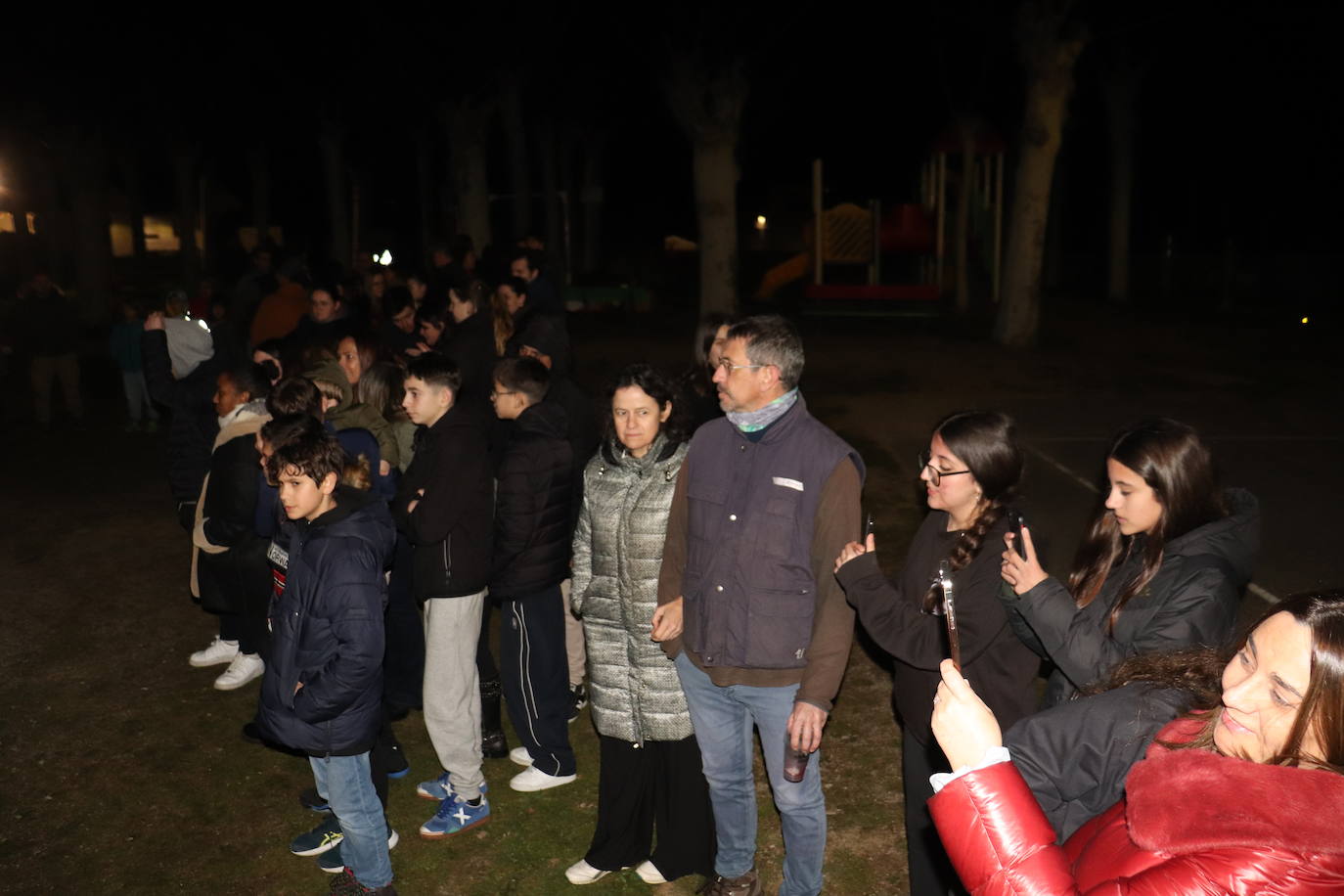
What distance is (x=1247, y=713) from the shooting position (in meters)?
1.98

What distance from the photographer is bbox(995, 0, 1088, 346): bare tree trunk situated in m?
18.3

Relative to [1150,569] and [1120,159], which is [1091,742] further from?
[1120,159]

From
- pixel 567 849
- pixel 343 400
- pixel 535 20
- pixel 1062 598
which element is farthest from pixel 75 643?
pixel 535 20

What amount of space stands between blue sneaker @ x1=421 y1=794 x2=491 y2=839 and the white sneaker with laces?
592 millimetres

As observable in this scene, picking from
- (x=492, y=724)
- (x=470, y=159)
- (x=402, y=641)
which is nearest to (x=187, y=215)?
(x=470, y=159)

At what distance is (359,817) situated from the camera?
13.7 feet

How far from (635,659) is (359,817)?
1195 millimetres

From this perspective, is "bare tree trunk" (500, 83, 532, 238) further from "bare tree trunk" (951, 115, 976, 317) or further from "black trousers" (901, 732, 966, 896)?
"black trousers" (901, 732, 966, 896)

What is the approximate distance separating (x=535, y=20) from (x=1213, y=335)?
14.9 meters

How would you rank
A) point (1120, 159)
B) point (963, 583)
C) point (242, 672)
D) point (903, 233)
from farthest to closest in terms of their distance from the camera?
1. point (1120, 159)
2. point (903, 233)
3. point (242, 672)
4. point (963, 583)

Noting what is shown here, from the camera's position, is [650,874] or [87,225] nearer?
[650,874]

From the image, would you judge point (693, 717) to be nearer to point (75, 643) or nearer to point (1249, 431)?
point (75, 643)

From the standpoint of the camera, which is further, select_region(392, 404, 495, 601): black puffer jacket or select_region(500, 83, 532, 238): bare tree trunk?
select_region(500, 83, 532, 238): bare tree trunk

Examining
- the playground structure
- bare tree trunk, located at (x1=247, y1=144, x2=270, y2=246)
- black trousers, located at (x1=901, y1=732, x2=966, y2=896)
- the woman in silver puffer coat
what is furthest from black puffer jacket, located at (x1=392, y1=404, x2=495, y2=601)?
bare tree trunk, located at (x1=247, y1=144, x2=270, y2=246)
